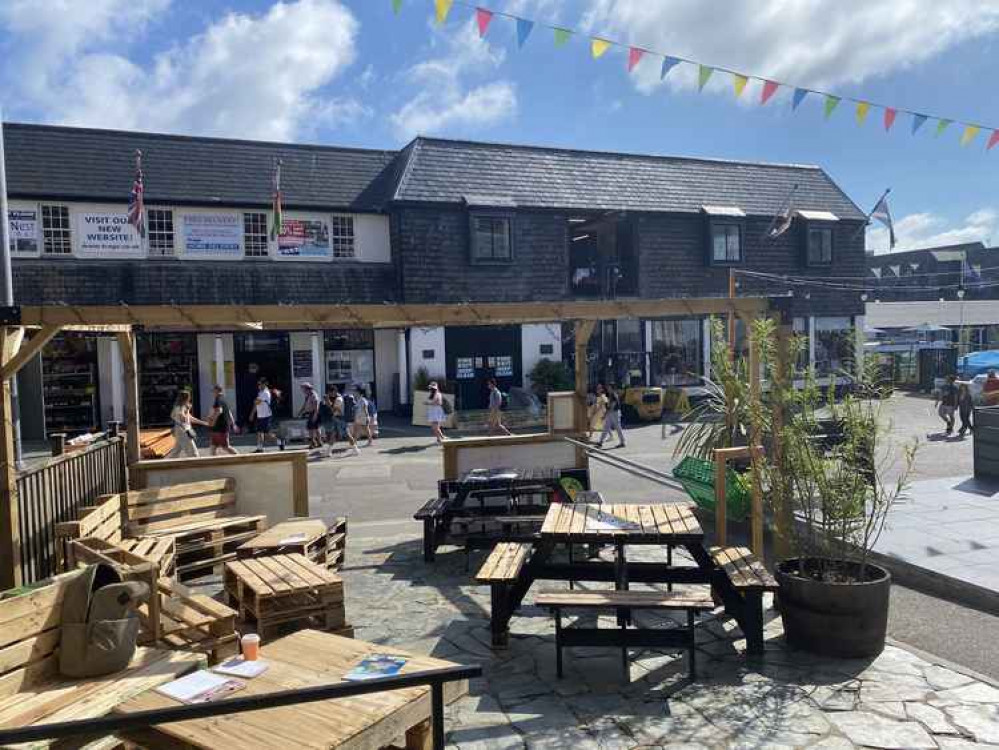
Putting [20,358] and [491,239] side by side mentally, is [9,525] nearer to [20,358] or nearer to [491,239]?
[20,358]

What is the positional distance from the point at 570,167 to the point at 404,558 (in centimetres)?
2109

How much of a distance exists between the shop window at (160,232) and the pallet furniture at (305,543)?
15646mm

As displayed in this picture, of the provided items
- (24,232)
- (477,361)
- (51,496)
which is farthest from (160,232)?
(51,496)

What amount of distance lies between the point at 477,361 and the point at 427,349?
6.03 ft

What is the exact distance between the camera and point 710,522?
1055cm

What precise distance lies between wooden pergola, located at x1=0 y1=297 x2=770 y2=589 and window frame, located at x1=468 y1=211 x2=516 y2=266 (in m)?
13.8

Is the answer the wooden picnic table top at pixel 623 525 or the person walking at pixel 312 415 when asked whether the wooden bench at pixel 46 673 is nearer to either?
the wooden picnic table top at pixel 623 525

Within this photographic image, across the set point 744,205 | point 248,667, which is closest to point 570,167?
point 744,205

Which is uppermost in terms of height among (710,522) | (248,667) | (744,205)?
(744,205)

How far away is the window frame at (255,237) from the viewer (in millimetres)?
22688

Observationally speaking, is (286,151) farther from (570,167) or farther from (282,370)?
(570,167)

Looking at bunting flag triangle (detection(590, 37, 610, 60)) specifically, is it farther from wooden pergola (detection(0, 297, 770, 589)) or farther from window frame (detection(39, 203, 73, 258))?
window frame (detection(39, 203, 73, 258))

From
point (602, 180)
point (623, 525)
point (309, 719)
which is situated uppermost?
point (602, 180)

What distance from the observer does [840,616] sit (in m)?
5.75
